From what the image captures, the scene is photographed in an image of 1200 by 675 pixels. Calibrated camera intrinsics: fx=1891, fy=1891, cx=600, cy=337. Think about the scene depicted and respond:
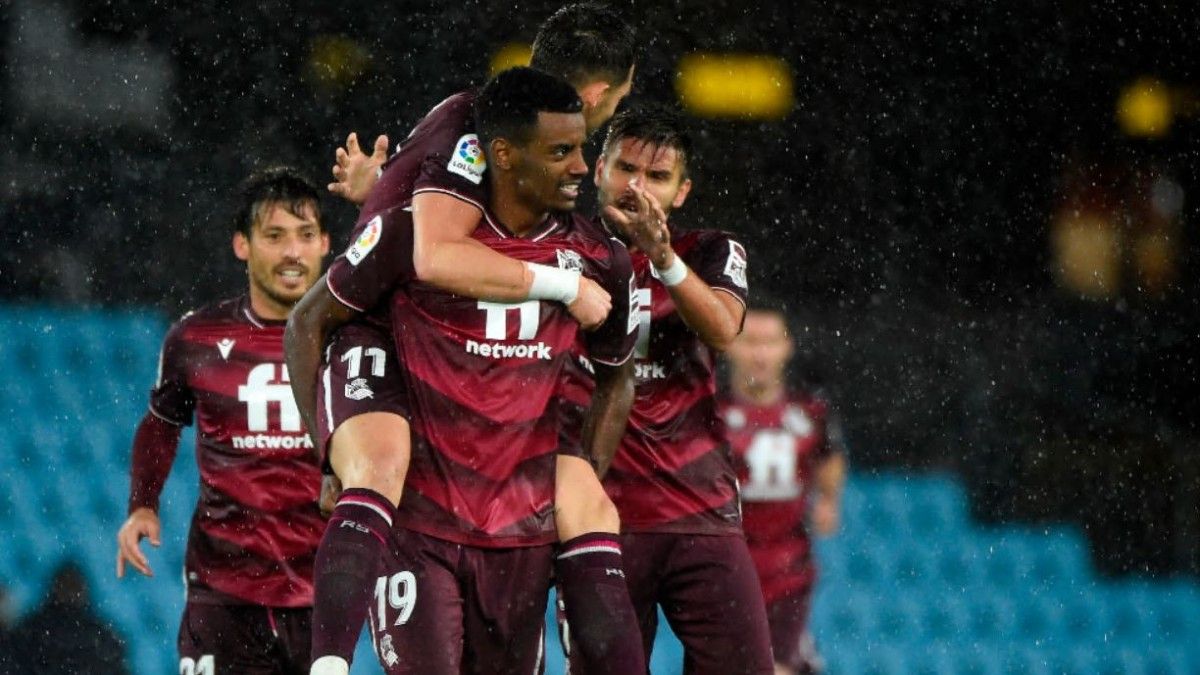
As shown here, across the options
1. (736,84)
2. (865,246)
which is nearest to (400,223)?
(865,246)

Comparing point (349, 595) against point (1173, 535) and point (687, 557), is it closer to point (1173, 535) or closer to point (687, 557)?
point (687, 557)

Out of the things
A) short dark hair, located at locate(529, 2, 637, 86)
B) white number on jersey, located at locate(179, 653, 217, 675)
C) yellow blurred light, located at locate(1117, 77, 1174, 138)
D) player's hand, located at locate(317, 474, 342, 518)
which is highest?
yellow blurred light, located at locate(1117, 77, 1174, 138)

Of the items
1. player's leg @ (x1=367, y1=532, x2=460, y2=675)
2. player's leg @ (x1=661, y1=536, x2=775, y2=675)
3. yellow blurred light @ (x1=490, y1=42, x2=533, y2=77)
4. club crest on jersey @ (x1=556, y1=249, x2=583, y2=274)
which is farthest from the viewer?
yellow blurred light @ (x1=490, y1=42, x2=533, y2=77)

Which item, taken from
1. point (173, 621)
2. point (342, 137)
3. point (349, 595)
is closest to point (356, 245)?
point (349, 595)

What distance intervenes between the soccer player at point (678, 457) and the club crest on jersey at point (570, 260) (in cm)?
44

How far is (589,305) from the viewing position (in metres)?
3.57

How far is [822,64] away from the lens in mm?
9055

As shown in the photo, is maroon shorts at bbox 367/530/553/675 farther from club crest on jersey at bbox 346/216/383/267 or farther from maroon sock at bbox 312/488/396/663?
club crest on jersey at bbox 346/216/383/267

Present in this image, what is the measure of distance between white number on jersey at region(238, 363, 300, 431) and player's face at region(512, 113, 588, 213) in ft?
3.80

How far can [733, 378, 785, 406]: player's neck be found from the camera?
640cm

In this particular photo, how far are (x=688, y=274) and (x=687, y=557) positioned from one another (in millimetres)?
661

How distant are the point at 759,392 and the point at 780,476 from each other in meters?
0.39

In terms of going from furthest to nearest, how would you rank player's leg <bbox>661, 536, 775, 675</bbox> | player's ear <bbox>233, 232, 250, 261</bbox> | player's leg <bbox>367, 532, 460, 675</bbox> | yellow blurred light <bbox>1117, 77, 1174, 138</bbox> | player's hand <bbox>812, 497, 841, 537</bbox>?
yellow blurred light <bbox>1117, 77, 1174, 138</bbox>
player's hand <bbox>812, 497, 841, 537</bbox>
player's ear <bbox>233, 232, 250, 261</bbox>
player's leg <bbox>661, 536, 775, 675</bbox>
player's leg <bbox>367, 532, 460, 675</bbox>

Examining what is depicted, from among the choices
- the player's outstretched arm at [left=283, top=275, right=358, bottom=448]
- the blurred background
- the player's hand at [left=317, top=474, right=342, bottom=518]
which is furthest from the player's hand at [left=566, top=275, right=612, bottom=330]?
the blurred background
